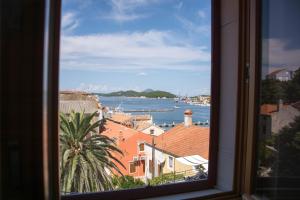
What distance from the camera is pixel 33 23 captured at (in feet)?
4.00

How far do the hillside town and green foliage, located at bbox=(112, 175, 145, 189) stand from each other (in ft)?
0.07

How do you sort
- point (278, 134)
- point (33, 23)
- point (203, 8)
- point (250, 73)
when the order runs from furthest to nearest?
point (203, 8), point (250, 73), point (278, 134), point (33, 23)

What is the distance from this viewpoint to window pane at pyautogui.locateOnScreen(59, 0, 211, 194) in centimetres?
165

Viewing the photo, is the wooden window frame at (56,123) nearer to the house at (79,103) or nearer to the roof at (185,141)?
the roof at (185,141)

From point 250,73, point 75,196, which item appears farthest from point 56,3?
point 250,73

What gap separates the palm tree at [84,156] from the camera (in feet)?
5.33

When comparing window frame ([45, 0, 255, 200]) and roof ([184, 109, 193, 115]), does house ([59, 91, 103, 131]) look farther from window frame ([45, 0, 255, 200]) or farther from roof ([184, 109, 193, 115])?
roof ([184, 109, 193, 115])

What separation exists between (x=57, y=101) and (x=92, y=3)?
63 centimetres

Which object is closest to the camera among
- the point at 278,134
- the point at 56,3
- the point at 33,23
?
the point at 33,23

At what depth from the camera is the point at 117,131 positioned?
175cm

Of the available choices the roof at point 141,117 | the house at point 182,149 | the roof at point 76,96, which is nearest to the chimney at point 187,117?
the house at point 182,149

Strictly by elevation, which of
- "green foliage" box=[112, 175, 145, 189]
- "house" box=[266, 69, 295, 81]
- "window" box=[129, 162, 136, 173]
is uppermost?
"house" box=[266, 69, 295, 81]

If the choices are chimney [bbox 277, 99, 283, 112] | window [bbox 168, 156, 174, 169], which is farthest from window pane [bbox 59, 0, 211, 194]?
chimney [bbox 277, 99, 283, 112]

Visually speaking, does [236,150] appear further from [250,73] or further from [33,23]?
[33,23]
